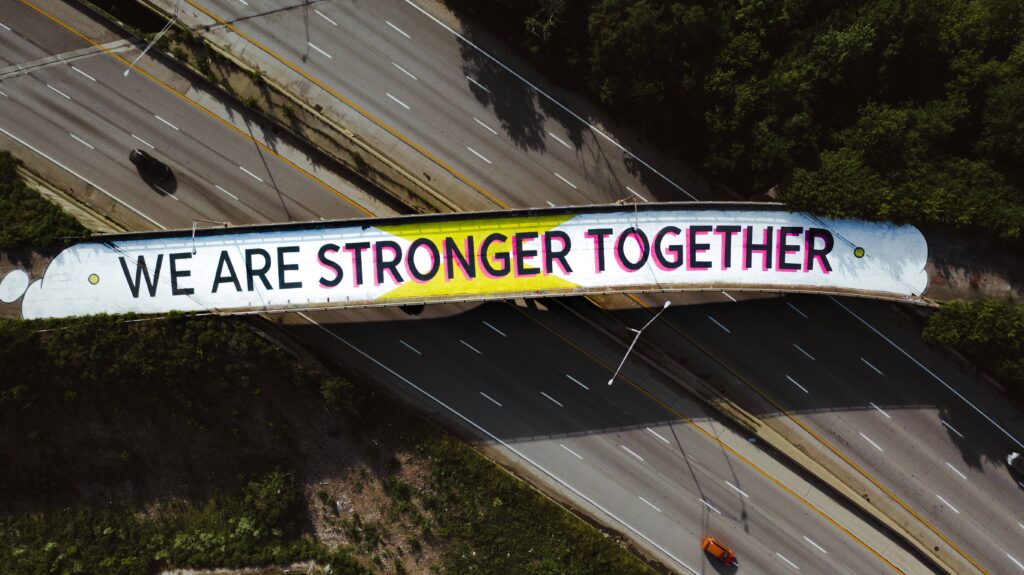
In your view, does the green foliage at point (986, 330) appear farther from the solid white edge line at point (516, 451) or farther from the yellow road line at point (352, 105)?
the yellow road line at point (352, 105)

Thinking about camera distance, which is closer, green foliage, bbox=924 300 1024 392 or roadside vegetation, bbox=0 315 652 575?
green foliage, bbox=924 300 1024 392

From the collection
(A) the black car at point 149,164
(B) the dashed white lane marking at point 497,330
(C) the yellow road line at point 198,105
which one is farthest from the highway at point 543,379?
(A) the black car at point 149,164

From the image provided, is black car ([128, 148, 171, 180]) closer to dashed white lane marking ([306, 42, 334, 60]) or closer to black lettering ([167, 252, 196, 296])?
black lettering ([167, 252, 196, 296])

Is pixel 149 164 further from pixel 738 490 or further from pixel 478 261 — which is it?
pixel 738 490

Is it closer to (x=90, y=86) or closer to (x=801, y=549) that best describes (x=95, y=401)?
(x=90, y=86)

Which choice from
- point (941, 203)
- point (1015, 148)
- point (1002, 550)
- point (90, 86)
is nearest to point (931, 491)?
point (1002, 550)

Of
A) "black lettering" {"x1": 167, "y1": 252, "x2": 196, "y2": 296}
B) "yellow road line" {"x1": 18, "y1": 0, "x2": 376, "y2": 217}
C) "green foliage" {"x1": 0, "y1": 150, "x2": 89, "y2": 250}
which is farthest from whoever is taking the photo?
"yellow road line" {"x1": 18, "y1": 0, "x2": 376, "y2": 217}

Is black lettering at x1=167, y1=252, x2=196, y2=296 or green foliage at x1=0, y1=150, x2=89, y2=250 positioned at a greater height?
green foliage at x1=0, y1=150, x2=89, y2=250

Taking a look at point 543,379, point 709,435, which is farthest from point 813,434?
point 543,379

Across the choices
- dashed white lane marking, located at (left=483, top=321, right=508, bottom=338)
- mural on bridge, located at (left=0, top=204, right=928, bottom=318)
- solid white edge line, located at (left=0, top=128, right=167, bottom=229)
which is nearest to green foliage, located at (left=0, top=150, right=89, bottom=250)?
mural on bridge, located at (left=0, top=204, right=928, bottom=318)
